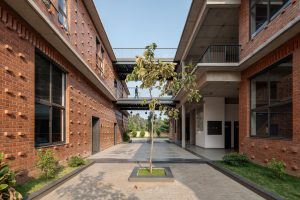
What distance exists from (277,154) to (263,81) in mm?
3315

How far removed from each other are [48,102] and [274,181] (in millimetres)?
7621

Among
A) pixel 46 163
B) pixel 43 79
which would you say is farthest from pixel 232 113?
pixel 46 163

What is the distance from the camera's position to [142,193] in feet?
21.2

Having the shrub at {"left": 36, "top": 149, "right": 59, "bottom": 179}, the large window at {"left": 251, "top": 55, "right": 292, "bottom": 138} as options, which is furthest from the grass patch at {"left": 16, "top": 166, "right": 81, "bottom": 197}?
the large window at {"left": 251, "top": 55, "right": 292, "bottom": 138}

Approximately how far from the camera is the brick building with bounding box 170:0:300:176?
831 centimetres

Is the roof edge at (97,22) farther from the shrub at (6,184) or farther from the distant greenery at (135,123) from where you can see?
the distant greenery at (135,123)

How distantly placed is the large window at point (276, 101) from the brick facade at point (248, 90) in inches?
14.3

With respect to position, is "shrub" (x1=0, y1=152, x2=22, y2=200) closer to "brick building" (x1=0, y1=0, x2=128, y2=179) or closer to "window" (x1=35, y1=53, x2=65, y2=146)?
"brick building" (x1=0, y1=0, x2=128, y2=179)

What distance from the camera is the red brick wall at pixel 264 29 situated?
8.17 meters

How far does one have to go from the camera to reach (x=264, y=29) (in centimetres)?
997

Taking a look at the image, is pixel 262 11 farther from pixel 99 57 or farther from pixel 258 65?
Result: pixel 99 57

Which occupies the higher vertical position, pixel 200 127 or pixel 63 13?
pixel 63 13

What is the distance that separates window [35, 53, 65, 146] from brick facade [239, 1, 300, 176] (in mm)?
8014

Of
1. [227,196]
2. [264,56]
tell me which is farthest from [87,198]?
[264,56]
